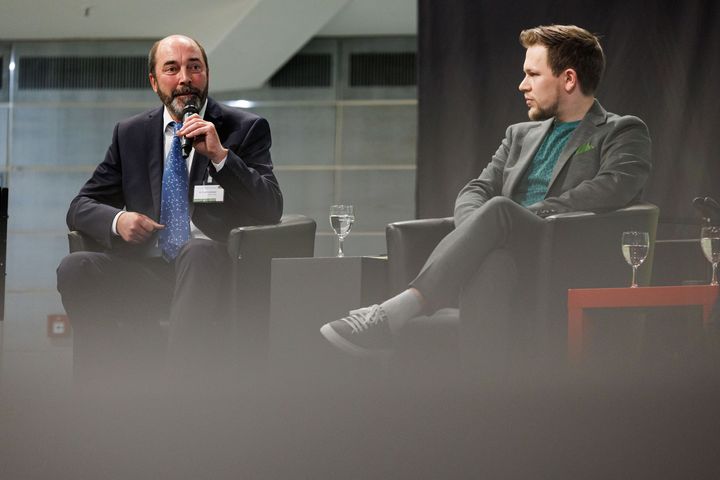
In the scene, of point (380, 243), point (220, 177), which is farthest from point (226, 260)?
point (380, 243)

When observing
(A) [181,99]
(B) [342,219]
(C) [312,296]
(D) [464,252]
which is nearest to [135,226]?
(A) [181,99]

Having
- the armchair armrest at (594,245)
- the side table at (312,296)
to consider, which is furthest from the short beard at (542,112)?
the side table at (312,296)

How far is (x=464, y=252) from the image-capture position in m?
2.25

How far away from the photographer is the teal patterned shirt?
2.74m

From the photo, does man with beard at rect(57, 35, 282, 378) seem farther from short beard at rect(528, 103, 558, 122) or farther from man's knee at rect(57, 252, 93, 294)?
short beard at rect(528, 103, 558, 122)

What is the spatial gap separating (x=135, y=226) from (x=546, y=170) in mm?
1190

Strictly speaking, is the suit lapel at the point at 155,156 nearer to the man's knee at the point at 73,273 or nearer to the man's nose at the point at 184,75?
the man's nose at the point at 184,75

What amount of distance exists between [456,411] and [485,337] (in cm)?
159

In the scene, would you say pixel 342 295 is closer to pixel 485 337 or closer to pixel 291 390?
pixel 485 337

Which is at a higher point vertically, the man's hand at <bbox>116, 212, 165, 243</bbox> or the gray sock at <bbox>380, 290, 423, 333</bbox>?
the man's hand at <bbox>116, 212, 165, 243</bbox>

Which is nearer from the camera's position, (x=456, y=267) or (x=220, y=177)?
(x=456, y=267)

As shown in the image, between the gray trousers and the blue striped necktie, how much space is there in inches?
29.5

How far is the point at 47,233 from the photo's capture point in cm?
773

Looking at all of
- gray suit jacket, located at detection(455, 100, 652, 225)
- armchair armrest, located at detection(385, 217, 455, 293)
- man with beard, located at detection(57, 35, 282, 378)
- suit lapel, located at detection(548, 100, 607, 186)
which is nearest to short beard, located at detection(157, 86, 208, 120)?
man with beard, located at detection(57, 35, 282, 378)
